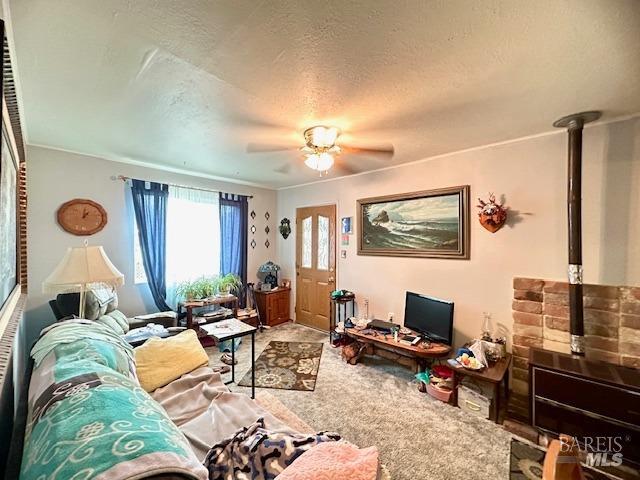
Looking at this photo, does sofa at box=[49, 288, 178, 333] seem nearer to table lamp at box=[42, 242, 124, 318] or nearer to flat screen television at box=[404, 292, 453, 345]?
table lamp at box=[42, 242, 124, 318]

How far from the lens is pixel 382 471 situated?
2.97ft

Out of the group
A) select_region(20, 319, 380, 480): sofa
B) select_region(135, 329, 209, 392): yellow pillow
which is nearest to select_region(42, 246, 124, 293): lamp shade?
select_region(20, 319, 380, 480): sofa

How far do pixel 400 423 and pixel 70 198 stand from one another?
4.04m

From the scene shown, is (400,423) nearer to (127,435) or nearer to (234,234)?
(127,435)

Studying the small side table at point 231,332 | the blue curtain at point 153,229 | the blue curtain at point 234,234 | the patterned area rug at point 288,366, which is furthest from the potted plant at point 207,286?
the small side table at point 231,332

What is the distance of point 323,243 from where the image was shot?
4.39 m

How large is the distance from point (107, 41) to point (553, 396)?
353 centimetres

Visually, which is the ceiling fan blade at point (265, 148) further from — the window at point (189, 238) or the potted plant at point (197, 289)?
the potted plant at point (197, 289)

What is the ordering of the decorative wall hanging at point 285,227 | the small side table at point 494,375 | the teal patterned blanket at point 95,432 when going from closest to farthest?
the teal patterned blanket at point 95,432
the small side table at point 494,375
the decorative wall hanging at point 285,227

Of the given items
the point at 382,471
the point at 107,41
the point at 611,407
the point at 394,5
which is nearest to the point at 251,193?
the point at 107,41

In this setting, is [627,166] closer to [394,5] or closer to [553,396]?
[553,396]

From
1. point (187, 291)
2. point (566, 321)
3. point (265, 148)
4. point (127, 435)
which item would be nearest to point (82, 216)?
point (187, 291)

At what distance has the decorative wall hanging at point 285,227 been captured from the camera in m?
4.93

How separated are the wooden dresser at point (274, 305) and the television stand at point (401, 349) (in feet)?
5.57
